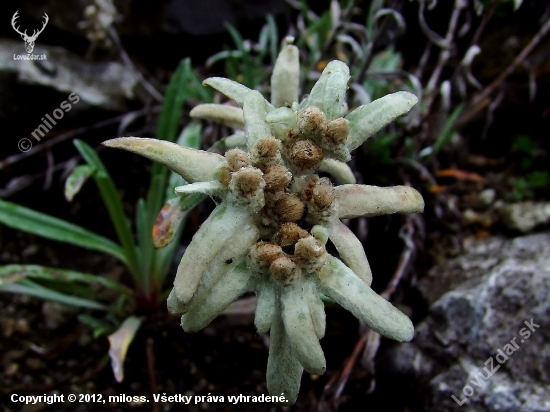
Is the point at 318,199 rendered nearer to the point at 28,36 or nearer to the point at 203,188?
the point at 203,188

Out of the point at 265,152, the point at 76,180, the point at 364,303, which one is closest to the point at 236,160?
the point at 265,152

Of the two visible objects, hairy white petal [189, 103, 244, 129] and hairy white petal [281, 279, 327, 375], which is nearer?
hairy white petal [281, 279, 327, 375]

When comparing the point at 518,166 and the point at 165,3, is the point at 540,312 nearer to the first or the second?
the point at 518,166

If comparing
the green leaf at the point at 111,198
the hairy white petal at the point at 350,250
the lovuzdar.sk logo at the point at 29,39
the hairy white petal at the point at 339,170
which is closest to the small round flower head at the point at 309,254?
the hairy white petal at the point at 350,250

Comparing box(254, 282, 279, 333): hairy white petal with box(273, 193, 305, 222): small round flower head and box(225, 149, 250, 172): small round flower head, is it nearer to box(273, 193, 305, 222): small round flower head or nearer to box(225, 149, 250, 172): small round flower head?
box(273, 193, 305, 222): small round flower head

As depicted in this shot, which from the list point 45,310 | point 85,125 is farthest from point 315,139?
point 85,125

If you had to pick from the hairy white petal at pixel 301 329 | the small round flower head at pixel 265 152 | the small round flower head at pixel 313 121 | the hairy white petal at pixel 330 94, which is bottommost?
the hairy white petal at pixel 301 329

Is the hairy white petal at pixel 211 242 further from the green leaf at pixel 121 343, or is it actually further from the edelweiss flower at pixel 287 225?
the green leaf at pixel 121 343

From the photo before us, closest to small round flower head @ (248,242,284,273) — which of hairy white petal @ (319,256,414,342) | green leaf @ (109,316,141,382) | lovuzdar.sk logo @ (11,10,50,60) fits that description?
hairy white petal @ (319,256,414,342)
